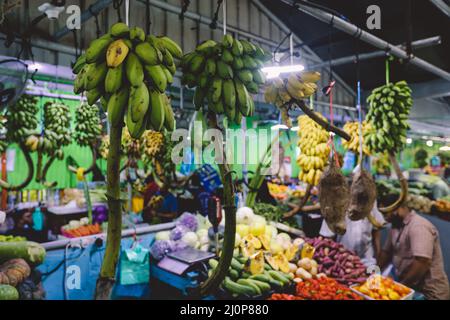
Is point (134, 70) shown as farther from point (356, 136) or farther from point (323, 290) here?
point (356, 136)

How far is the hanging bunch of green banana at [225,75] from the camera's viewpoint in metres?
1.02

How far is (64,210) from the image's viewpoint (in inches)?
206

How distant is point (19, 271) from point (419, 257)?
3.34 m

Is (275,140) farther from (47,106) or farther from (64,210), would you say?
(64,210)

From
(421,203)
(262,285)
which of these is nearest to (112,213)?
(262,285)

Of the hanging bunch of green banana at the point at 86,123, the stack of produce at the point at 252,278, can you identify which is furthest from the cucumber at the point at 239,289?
the hanging bunch of green banana at the point at 86,123

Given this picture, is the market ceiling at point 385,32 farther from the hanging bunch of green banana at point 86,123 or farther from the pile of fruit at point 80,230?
the pile of fruit at point 80,230

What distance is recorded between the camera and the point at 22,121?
3.23 m

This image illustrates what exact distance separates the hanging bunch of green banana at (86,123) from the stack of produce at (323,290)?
250cm

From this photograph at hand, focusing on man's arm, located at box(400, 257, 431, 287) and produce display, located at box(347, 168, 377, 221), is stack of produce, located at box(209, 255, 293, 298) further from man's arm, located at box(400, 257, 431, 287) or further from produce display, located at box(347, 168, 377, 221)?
man's arm, located at box(400, 257, 431, 287)

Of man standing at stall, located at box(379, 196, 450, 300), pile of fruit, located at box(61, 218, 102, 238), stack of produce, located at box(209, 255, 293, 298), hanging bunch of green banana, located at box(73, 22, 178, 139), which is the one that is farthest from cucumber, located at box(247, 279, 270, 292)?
pile of fruit, located at box(61, 218, 102, 238)

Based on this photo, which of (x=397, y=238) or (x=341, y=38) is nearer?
(x=397, y=238)
